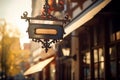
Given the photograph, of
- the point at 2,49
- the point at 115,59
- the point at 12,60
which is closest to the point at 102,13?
the point at 115,59

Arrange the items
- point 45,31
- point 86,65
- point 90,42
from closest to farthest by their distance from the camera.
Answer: point 45,31, point 90,42, point 86,65

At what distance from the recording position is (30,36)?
8922mm

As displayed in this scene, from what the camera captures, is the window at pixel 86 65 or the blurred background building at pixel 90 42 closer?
the blurred background building at pixel 90 42

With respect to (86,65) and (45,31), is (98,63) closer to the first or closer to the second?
(86,65)

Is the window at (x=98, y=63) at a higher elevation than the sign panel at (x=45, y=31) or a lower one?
lower

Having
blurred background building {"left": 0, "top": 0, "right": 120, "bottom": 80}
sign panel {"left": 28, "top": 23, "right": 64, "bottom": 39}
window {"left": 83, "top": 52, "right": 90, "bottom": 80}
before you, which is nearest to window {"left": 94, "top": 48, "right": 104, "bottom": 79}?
blurred background building {"left": 0, "top": 0, "right": 120, "bottom": 80}

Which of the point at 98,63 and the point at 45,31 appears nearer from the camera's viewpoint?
the point at 45,31

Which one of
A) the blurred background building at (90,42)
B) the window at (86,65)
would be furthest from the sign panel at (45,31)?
the window at (86,65)

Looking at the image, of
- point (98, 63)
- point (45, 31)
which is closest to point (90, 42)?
point (98, 63)

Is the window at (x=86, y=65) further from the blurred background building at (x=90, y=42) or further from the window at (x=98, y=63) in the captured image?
the window at (x=98, y=63)

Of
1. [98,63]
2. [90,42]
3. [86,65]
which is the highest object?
[90,42]

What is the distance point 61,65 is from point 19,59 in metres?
40.1

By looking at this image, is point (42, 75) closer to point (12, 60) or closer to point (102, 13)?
point (102, 13)

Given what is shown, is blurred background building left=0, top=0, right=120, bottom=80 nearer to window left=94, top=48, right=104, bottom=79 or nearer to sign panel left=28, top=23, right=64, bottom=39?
window left=94, top=48, right=104, bottom=79
